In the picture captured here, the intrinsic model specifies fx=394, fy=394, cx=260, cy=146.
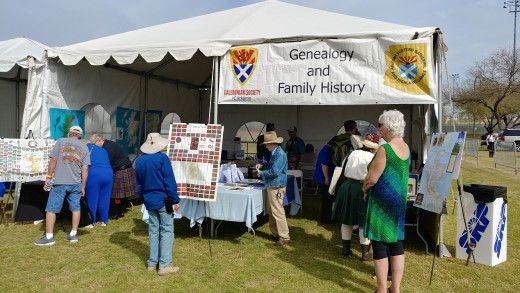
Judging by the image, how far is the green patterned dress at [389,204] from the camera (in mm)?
3197

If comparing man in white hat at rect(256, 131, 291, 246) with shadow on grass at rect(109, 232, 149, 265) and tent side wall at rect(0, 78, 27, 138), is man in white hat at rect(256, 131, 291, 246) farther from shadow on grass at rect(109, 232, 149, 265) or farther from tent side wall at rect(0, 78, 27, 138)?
tent side wall at rect(0, 78, 27, 138)

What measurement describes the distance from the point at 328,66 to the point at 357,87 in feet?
1.66

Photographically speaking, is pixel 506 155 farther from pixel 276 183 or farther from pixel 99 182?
pixel 99 182

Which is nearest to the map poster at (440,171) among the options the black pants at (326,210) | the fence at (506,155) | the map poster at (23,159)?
the black pants at (326,210)

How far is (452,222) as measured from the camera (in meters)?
6.58

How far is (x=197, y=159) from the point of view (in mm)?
4875

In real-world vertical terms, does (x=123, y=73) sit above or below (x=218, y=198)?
above

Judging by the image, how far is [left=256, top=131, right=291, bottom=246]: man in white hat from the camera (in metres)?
5.00

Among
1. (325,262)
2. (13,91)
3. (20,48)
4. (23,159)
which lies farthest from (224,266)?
(13,91)

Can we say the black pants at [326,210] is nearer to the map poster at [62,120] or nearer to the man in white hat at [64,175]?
the man in white hat at [64,175]

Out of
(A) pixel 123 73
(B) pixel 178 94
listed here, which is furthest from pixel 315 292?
(B) pixel 178 94

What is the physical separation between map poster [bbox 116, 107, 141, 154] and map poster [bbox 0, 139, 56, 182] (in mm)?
2446

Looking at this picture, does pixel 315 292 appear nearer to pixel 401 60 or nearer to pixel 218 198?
pixel 218 198

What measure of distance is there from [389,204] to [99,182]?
4.43 m
